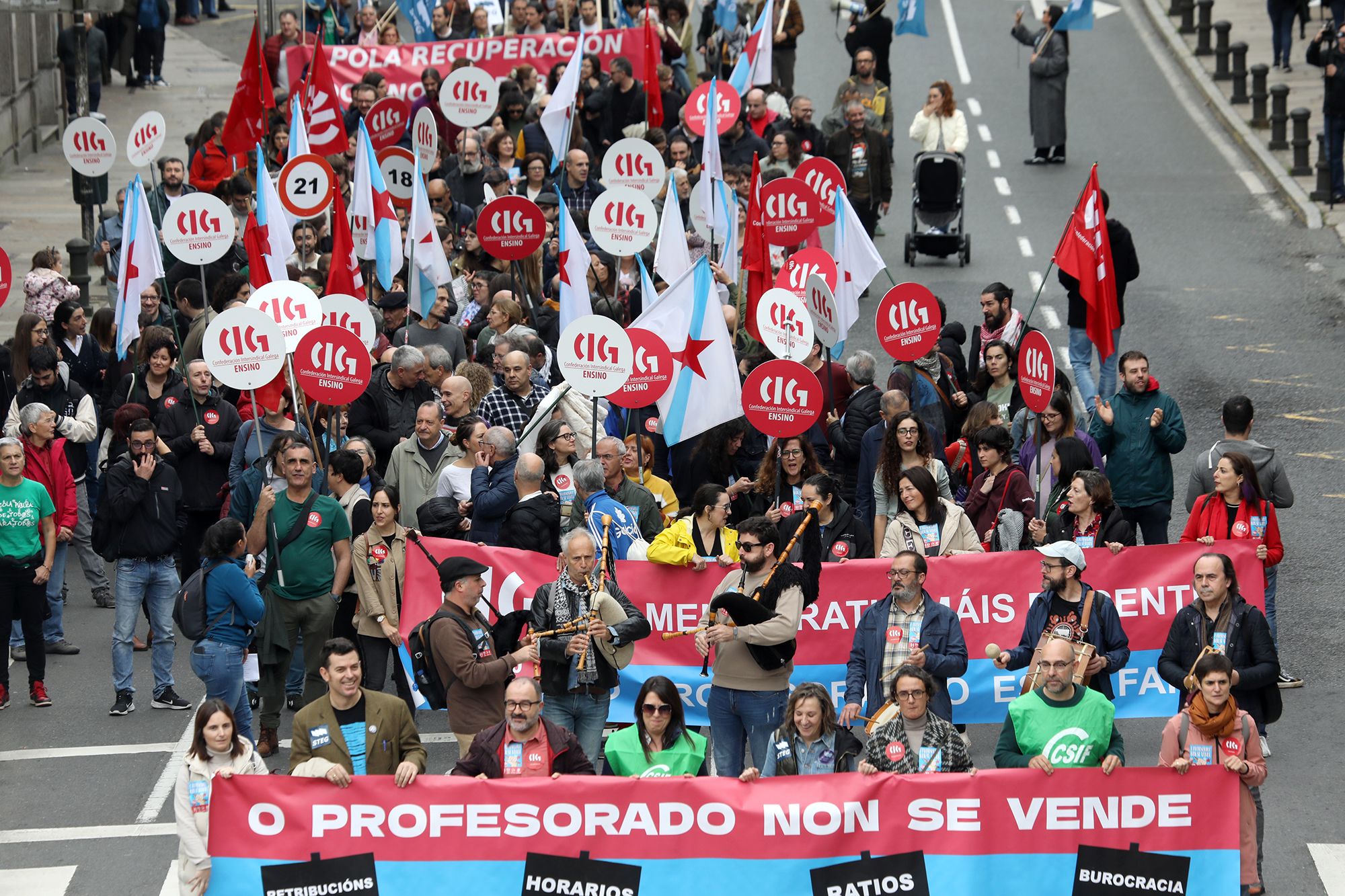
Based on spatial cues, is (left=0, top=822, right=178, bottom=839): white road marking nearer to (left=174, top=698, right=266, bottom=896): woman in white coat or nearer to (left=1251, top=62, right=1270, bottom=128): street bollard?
(left=174, top=698, right=266, bottom=896): woman in white coat

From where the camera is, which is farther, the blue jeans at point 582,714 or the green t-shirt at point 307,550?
the green t-shirt at point 307,550

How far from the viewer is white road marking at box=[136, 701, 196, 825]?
11.4 m

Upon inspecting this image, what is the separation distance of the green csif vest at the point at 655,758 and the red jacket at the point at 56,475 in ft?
18.2

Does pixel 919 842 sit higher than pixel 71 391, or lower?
lower

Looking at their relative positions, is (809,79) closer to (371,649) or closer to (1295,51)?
(1295,51)

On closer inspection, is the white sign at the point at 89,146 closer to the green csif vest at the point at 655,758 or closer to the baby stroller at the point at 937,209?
the baby stroller at the point at 937,209

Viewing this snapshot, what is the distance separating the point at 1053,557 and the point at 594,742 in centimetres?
272

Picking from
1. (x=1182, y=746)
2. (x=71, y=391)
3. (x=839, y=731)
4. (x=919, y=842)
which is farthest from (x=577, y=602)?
(x=71, y=391)

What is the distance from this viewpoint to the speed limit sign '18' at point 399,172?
64.0 feet

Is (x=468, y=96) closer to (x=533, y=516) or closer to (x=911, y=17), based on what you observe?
(x=911, y=17)

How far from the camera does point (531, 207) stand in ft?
55.8

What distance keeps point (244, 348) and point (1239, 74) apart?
20502mm

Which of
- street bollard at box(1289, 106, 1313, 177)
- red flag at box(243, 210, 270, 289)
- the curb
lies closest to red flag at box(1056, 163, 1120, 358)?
red flag at box(243, 210, 270, 289)

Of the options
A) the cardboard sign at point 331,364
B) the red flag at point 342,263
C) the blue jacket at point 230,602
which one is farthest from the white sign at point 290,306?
the blue jacket at point 230,602
